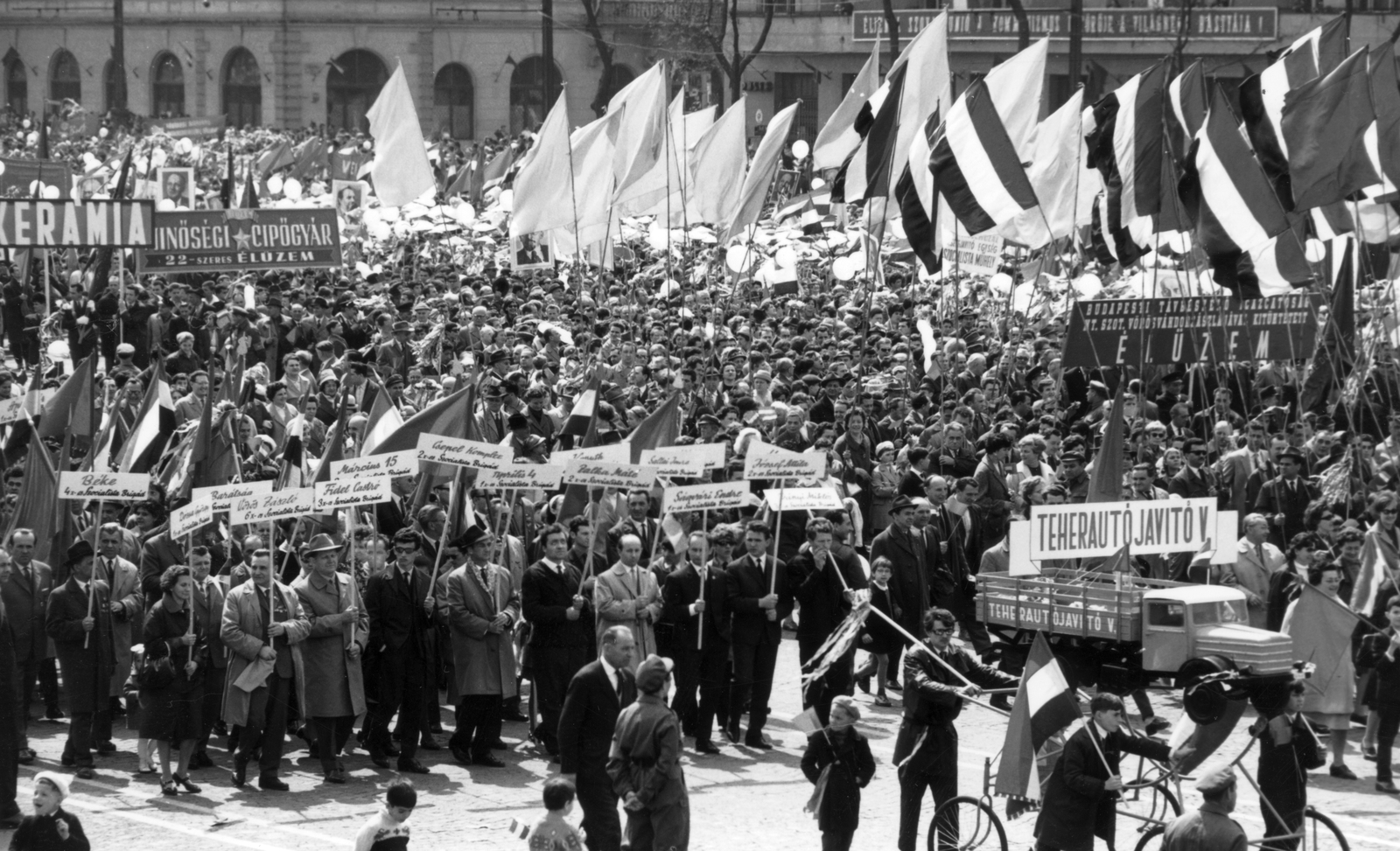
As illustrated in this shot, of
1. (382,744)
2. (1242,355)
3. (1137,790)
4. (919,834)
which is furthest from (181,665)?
(1242,355)

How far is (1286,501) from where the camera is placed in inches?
630

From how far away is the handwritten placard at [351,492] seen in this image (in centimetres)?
1281

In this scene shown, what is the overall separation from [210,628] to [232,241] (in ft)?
32.0

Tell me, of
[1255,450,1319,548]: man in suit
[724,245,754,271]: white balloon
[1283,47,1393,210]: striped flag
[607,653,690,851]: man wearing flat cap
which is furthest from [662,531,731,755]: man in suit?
[724,245,754,271]: white balloon

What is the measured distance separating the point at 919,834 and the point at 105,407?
28.1ft

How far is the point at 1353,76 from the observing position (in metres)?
17.0

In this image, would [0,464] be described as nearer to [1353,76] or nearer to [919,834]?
[919,834]

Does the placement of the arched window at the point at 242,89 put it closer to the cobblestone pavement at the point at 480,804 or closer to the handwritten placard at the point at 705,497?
the cobblestone pavement at the point at 480,804

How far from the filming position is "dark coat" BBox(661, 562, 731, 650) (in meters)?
13.5

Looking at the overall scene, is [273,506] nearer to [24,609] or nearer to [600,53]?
[24,609]

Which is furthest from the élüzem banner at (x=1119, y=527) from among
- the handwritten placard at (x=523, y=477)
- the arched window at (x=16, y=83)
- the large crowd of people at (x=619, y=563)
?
the arched window at (x=16, y=83)

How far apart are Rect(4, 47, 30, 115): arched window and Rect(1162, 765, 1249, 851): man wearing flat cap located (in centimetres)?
7362

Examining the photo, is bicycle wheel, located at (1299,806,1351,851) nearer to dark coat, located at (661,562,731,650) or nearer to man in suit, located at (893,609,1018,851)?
man in suit, located at (893,609,1018,851)

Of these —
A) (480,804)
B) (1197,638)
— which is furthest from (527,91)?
(1197,638)
